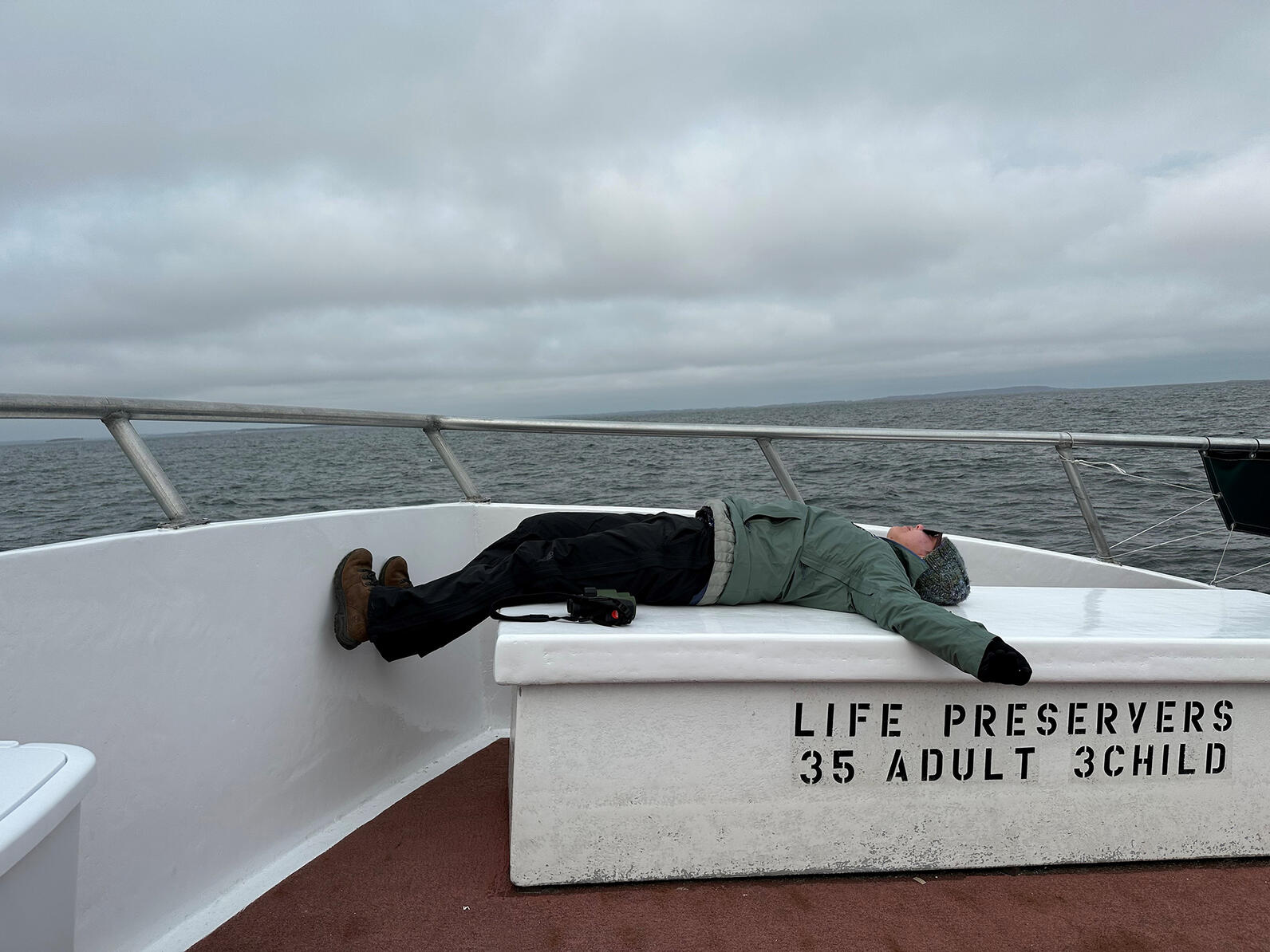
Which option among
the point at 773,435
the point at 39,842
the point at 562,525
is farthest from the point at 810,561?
the point at 39,842

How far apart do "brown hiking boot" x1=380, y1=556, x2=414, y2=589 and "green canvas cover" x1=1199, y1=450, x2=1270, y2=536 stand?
289 cm

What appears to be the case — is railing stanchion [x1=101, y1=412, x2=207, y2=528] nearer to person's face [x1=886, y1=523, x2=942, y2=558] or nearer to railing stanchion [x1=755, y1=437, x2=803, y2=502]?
person's face [x1=886, y1=523, x2=942, y2=558]

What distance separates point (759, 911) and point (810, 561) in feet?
3.12

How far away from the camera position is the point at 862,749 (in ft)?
7.28

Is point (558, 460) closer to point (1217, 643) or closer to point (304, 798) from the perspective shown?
point (304, 798)

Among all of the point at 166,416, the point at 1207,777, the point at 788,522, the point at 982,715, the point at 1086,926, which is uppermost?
the point at 166,416

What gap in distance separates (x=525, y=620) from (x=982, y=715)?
1182mm

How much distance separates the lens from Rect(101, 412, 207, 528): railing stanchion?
2.14 m

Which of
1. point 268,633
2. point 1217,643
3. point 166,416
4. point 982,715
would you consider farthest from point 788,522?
point 166,416

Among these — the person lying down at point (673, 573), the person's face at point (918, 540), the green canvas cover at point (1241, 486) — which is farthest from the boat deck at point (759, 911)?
the green canvas cover at point (1241, 486)

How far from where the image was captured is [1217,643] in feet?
7.45

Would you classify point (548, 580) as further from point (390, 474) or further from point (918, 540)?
point (390, 474)

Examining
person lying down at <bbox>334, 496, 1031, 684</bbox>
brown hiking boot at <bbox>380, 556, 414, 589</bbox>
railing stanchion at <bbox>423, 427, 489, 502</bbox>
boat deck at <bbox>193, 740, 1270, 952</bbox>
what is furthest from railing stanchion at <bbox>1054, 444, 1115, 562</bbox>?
brown hiking boot at <bbox>380, 556, 414, 589</bbox>

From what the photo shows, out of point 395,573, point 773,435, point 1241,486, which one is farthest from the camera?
point 773,435
